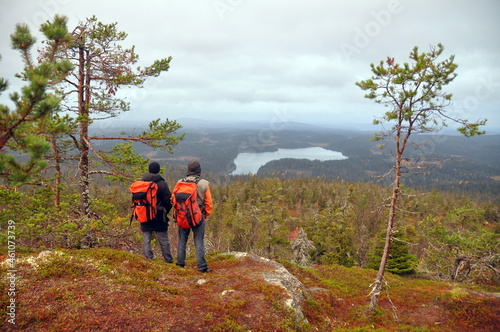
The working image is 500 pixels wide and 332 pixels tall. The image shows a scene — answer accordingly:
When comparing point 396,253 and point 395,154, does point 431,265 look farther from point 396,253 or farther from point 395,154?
point 395,154

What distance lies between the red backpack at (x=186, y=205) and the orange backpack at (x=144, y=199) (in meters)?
0.64

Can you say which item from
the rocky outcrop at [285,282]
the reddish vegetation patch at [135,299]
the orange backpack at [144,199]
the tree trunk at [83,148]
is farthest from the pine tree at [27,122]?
the tree trunk at [83,148]

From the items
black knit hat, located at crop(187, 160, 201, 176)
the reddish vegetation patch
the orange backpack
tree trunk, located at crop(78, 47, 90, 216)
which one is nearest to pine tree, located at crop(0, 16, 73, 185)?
the reddish vegetation patch

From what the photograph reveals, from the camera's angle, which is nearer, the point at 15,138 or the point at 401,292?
the point at 15,138

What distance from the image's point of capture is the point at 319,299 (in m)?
9.27

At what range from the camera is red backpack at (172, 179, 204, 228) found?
22.1ft

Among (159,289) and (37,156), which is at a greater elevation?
(37,156)

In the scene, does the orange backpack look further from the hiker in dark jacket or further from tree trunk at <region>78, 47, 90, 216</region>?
tree trunk at <region>78, 47, 90, 216</region>

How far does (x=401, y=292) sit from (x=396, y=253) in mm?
11813

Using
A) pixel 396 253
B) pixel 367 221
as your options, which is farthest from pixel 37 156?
pixel 367 221

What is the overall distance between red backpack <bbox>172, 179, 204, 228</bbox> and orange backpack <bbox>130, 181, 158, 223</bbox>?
637 mm

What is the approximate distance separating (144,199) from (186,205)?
4.23 ft

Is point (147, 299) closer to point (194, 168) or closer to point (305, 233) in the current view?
point (194, 168)

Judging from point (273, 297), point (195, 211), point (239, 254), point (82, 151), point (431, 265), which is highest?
point (82, 151)
